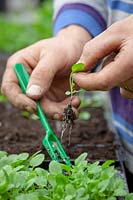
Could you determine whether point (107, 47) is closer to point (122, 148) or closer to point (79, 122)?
point (122, 148)

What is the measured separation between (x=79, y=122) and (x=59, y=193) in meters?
1.08

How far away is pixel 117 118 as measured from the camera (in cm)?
180

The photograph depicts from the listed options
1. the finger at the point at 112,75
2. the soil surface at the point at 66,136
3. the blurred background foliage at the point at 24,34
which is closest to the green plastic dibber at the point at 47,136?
the soil surface at the point at 66,136

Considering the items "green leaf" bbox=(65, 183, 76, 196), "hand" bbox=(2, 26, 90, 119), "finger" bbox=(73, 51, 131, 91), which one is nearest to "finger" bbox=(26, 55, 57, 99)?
"hand" bbox=(2, 26, 90, 119)

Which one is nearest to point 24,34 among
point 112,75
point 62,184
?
point 112,75

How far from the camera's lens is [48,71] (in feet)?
5.06

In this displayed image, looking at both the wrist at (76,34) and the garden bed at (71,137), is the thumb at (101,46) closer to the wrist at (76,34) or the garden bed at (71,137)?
the garden bed at (71,137)

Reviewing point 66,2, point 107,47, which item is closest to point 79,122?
point 66,2

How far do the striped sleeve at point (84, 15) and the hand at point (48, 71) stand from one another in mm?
37

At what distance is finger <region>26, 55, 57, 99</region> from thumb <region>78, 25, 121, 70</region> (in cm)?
27

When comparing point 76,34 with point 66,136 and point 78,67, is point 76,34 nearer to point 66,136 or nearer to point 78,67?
point 66,136

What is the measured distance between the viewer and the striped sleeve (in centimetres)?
182

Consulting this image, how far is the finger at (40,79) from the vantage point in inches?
59.7

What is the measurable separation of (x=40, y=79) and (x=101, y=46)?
0.33 meters
